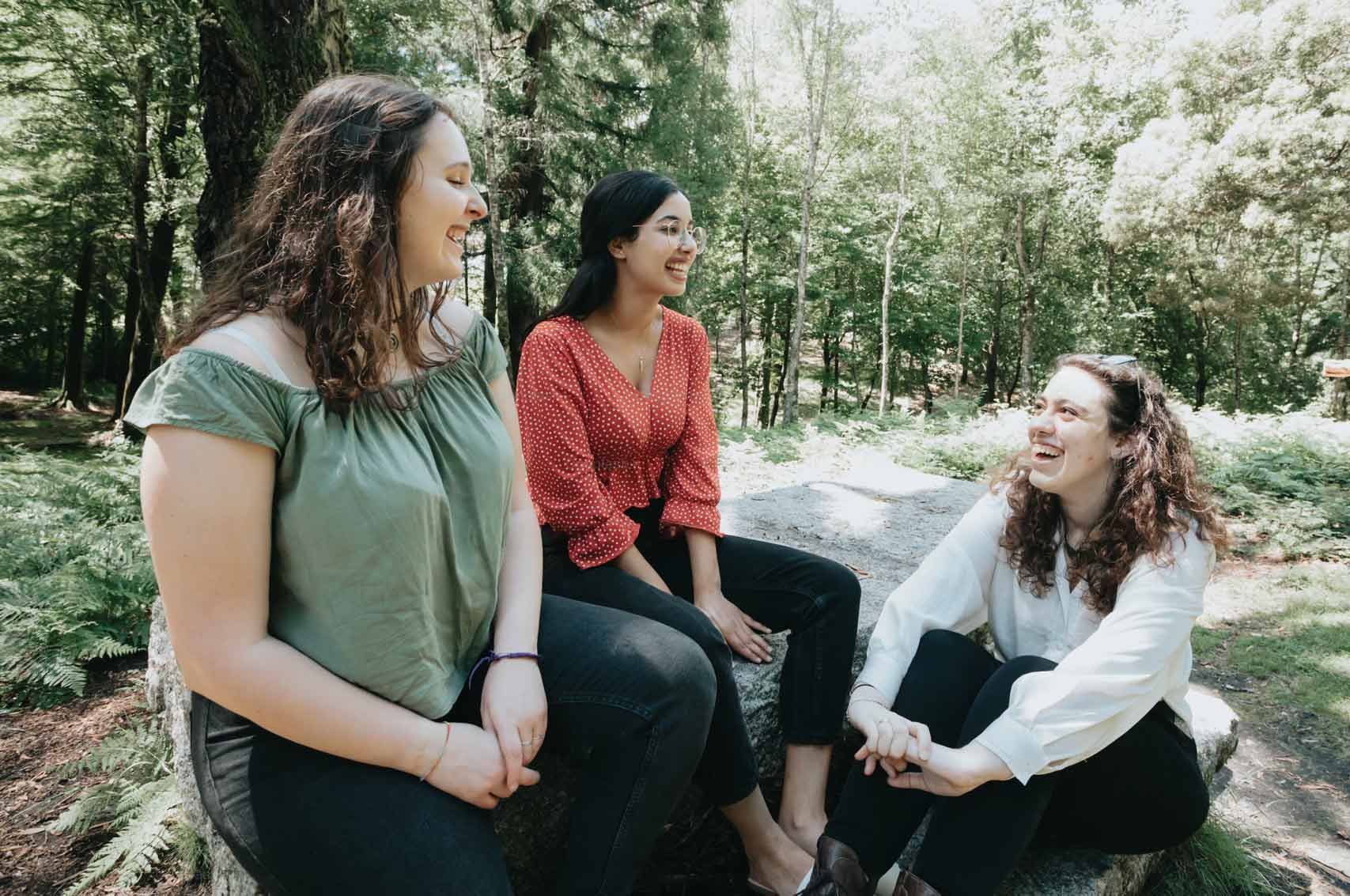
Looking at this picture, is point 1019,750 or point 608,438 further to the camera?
point 608,438

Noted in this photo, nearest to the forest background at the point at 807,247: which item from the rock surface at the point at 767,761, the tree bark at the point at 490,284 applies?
the tree bark at the point at 490,284

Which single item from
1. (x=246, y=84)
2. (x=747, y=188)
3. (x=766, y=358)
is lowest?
(x=766, y=358)

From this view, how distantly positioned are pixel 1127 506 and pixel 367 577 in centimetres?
176

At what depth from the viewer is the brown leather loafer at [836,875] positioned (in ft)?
5.46

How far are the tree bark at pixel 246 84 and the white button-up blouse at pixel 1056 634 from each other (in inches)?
113

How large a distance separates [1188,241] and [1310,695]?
18258 millimetres

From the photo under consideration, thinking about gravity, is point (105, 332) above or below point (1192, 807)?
below

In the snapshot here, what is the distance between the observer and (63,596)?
3.08m

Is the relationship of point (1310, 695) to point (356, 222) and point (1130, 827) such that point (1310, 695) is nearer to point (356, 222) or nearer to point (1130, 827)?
point (1130, 827)

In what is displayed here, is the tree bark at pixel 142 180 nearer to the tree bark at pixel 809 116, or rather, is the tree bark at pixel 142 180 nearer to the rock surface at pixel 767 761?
the rock surface at pixel 767 761

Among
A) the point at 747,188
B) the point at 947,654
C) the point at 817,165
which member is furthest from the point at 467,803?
the point at 817,165

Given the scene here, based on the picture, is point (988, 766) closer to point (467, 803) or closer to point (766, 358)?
point (467, 803)

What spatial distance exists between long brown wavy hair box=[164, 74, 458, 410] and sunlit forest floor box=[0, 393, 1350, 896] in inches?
64.2

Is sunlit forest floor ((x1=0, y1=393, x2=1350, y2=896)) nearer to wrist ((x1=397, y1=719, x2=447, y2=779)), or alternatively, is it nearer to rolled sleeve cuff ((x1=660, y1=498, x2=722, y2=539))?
rolled sleeve cuff ((x1=660, y1=498, x2=722, y2=539))
